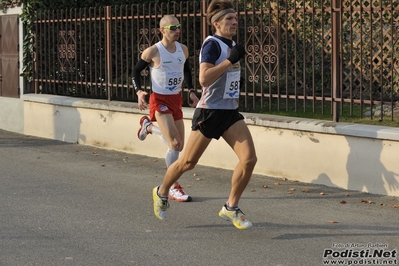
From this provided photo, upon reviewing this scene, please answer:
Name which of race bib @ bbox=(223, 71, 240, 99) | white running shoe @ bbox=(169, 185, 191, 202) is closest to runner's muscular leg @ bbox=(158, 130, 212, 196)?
race bib @ bbox=(223, 71, 240, 99)

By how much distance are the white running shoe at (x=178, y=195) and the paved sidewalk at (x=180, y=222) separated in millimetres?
108

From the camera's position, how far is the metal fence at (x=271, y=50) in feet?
34.0

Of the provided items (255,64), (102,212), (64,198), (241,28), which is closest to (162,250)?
(102,212)

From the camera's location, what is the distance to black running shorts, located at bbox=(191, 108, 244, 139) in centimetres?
788

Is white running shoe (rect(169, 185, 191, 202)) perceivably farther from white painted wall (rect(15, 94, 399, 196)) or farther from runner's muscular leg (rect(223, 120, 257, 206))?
white painted wall (rect(15, 94, 399, 196))

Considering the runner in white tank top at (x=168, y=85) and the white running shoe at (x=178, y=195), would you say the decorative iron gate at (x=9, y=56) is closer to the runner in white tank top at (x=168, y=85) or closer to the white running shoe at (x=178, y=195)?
the runner in white tank top at (x=168, y=85)

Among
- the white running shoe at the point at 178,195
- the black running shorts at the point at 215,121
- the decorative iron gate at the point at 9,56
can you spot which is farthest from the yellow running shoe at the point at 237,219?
the decorative iron gate at the point at 9,56

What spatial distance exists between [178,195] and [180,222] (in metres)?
1.11

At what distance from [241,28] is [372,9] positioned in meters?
3.52

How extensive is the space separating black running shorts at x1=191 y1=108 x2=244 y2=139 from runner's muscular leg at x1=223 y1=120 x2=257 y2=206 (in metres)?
0.05

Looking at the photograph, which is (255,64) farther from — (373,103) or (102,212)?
(102,212)

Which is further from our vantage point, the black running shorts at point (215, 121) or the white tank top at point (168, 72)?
the white tank top at point (168, 72)

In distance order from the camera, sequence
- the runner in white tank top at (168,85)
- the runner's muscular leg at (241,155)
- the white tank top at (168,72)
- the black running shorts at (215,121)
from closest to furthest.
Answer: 1. the runner's muscular leg at (241,155)
2. the black running shorts at (215,121)
3. the runner in white tank top at (168,85)
4. the white tank top at (168,72)

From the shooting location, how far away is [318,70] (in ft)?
49.6
